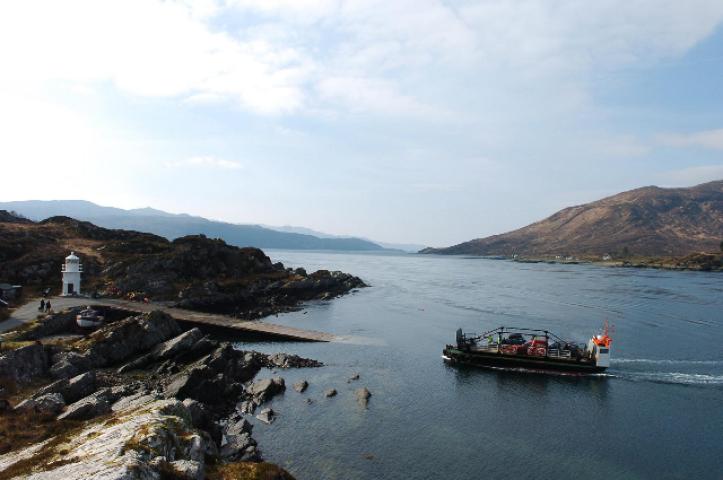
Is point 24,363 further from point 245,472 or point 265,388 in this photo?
point 245,472

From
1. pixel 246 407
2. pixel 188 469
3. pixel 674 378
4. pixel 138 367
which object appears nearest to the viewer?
pixel 188 469

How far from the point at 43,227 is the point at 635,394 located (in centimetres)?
11722

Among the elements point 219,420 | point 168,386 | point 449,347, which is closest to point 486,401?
point 449,347

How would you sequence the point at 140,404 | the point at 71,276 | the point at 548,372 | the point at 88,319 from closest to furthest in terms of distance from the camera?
the point at 140,404, the point at 548,372, the point at 88,319, the point at 71,276

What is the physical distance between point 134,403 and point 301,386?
20108mm

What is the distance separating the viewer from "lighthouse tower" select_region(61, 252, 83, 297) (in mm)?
78938

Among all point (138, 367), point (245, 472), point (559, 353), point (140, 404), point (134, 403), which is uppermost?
point (140, 404)

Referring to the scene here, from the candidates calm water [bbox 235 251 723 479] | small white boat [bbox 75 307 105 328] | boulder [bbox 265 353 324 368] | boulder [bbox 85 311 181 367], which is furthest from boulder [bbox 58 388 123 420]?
small white boat [bbox 75 307 105 328]

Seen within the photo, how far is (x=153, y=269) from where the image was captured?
97.1 meters

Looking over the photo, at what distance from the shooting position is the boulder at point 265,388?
47562 mm

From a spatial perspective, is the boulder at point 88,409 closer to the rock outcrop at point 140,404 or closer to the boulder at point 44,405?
the rock outcrop at point 140,404

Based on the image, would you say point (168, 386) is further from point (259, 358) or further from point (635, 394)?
point (635, 394)

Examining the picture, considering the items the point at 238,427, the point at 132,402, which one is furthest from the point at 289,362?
the point at 132,402

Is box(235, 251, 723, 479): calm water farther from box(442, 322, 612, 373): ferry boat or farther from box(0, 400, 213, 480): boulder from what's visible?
box(0, 400, 213, 480): boulder
